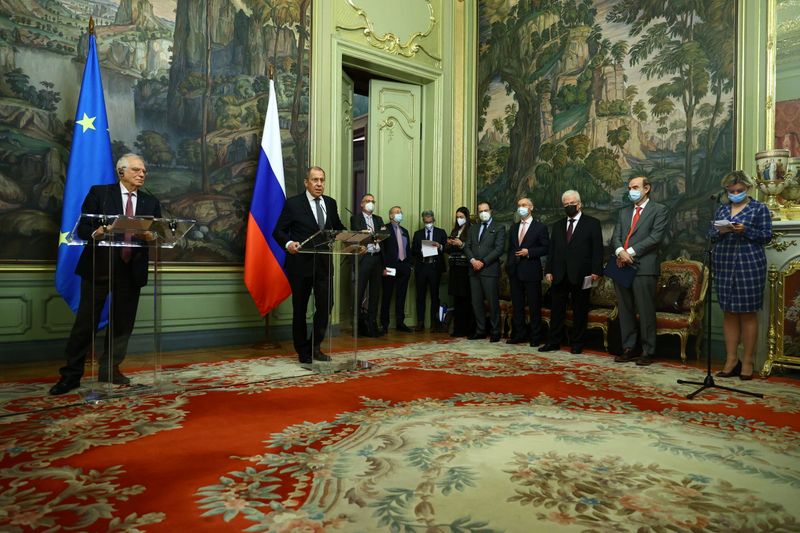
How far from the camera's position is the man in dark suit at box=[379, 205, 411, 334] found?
7.46m

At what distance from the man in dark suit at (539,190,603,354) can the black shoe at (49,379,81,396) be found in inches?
173

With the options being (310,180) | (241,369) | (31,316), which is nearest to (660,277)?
(310,180)

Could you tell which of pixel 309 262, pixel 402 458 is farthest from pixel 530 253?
pixel 402 458

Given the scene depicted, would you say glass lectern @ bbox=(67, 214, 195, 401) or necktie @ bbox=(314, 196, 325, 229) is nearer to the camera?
glass lectern @ bbox=(67, 214, 195, 401)

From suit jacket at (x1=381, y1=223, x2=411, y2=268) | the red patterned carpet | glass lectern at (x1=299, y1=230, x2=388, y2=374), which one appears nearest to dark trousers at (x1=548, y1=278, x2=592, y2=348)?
the red patterned carpet

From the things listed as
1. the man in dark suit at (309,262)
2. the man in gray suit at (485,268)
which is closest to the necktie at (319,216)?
the man in dark suit at (309,262)

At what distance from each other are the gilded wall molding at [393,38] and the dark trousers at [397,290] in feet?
9.91

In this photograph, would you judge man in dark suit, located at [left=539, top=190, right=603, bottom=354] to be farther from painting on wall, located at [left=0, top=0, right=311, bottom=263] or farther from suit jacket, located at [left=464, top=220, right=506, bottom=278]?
painting on wall, located at [left=0, top=0, right=311, bottom=263]

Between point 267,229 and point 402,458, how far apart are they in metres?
4.03

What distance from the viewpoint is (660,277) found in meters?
5.91

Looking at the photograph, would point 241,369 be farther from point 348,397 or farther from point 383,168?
point 383,168

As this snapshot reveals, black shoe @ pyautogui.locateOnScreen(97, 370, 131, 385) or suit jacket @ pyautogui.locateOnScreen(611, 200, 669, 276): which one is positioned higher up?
suit jacket @ pyautogui.locateOnScreen(611, 200, 669, 276)

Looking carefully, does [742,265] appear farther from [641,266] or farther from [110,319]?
[110,319]

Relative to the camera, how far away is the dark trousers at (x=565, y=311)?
598 cm
